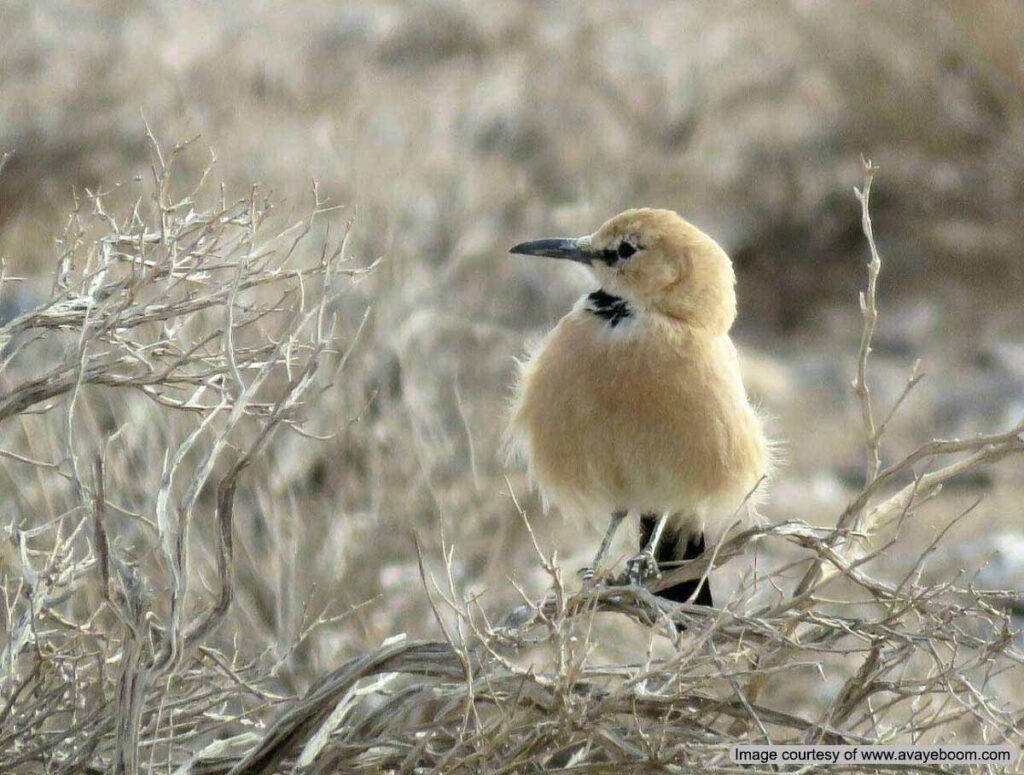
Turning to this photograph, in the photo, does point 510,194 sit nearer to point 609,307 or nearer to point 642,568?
point 609,307

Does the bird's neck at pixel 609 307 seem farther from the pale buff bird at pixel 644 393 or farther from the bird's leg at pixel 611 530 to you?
the bird's leg at pixel 611 530

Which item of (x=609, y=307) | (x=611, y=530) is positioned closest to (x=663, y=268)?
(x=609, y=307)

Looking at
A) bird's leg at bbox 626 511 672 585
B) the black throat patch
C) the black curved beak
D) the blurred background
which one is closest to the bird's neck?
the black throat patch

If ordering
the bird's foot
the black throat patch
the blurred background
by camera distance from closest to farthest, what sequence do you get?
1. the bird's foot
2. the black throat patch
3. the blurred background

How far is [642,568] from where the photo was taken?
4.57m

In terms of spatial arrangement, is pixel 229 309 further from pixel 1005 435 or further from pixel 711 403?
pixel 711 403

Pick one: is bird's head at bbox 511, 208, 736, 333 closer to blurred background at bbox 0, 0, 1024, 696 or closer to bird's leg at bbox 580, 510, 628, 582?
bird's leg at bbox 580, 510, 628, 582

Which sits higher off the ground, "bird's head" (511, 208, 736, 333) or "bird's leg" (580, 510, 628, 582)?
"bird's head" (511, 208, 736, 333)

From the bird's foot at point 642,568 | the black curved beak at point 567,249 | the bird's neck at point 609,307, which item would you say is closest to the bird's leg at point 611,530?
the bird's foot at point 642,568

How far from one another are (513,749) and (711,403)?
69.6 inches

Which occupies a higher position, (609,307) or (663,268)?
(663,268)

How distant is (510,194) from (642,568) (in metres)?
6.55

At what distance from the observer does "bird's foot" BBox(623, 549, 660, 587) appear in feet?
14.1

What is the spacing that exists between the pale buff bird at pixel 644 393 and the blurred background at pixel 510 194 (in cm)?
121
